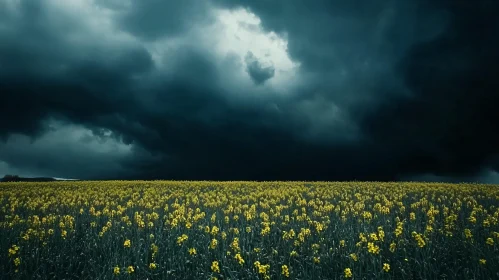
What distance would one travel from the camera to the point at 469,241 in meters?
10.0

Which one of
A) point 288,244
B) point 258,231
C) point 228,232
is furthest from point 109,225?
point 288,244

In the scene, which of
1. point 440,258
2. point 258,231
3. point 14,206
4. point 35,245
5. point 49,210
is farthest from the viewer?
point 14,206

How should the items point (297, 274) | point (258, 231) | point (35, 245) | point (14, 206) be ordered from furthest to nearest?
point (14, 206) → point (258, 231) → point (35, 245) → point (297, 274)

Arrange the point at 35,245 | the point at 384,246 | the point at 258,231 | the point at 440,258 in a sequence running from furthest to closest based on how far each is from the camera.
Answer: the point at 258,231, the point at 35,245, the point at 384,246, the point at 440,258

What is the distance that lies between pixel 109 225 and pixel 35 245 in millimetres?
2176

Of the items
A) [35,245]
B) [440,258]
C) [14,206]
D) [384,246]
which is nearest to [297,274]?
[384,246]

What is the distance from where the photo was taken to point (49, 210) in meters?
18.1

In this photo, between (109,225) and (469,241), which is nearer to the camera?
(469,241)

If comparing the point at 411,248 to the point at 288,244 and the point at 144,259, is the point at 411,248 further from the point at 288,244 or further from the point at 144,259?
the point at 144,259

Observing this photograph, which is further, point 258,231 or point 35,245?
point 258,231

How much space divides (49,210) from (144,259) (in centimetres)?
1026

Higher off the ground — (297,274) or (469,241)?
(469,241)

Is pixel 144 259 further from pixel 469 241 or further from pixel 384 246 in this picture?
pixel 469 241

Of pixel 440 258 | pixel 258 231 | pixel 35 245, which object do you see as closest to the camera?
pixel 440 258
